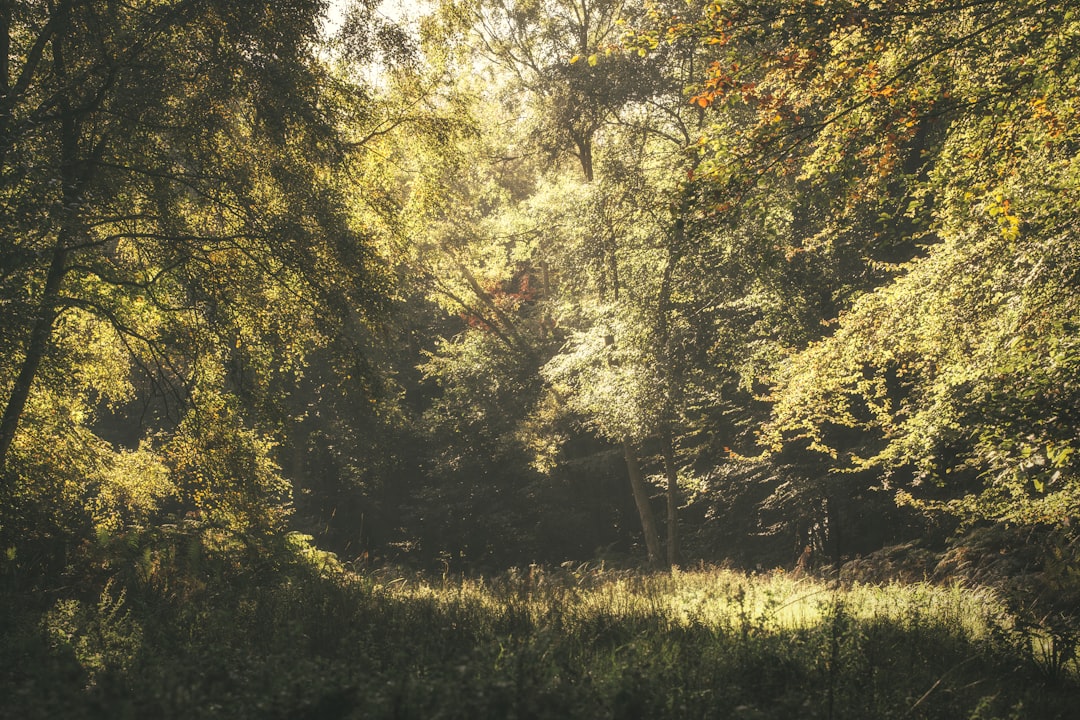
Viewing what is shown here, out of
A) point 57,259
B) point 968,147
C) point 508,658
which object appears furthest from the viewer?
point 57,259

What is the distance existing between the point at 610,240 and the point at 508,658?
11769 mm

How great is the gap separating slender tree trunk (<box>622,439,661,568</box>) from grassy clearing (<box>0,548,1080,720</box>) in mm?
9502

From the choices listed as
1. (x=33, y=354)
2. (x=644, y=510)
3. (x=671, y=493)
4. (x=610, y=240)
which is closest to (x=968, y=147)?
(x=610, y=240)

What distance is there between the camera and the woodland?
18.4 ft

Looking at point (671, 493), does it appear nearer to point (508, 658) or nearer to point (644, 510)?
point (644, 510)

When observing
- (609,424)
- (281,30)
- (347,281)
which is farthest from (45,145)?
(609,424)

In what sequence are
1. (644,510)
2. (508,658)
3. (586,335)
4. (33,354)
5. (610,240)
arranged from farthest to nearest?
(644,510) < (586,335) < (610,240) < (33,354) < (508,658)

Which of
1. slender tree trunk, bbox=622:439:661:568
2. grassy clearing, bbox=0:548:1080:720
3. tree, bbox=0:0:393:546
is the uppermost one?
tree, bbox=0:0:393:546

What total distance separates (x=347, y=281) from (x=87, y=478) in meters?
6.15

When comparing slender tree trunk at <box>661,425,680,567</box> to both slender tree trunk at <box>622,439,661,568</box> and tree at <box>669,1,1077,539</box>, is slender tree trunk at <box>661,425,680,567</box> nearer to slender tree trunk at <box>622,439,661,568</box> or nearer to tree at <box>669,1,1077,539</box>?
slender tree trunk at <box>622,439,661,568</box>

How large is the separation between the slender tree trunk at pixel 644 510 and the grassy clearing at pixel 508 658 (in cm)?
950

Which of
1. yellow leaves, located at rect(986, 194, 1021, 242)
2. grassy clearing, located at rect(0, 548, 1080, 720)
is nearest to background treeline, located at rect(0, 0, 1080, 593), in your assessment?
yellow leaves, located at rect(986, 194, 1021, 242)

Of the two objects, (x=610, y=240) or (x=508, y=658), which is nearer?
(x=508, y=658)

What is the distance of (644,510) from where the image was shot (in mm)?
18734
